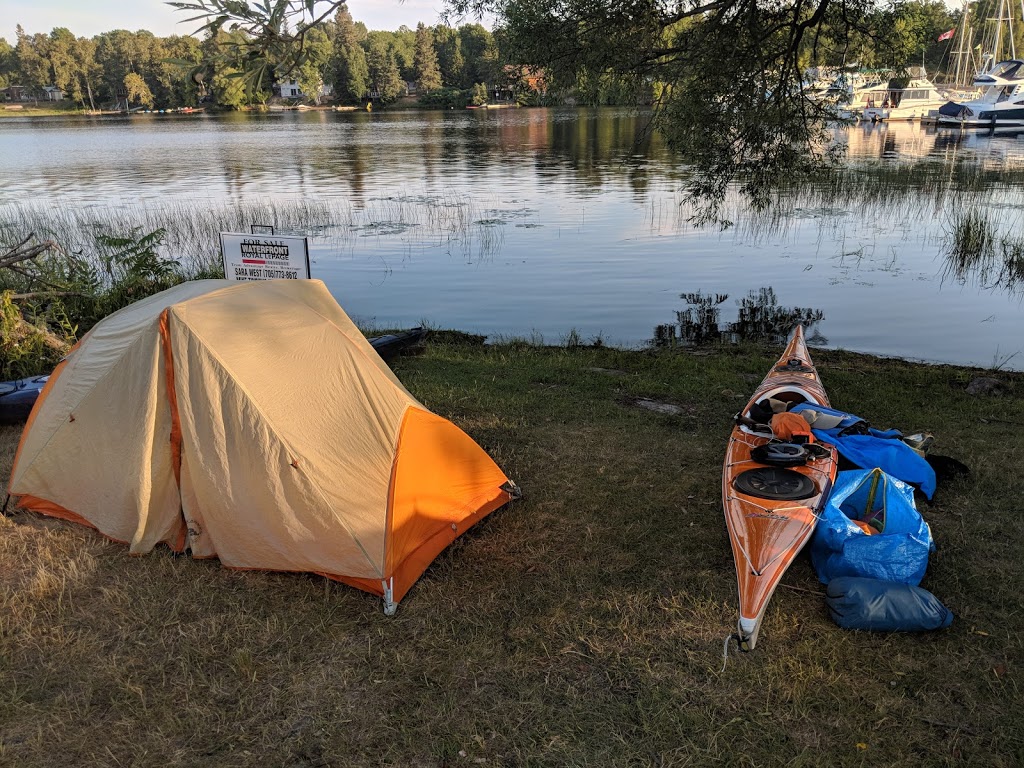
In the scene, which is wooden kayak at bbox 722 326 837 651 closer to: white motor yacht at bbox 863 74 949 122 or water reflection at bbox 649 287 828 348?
water reflection at bbox 649 287 828 348

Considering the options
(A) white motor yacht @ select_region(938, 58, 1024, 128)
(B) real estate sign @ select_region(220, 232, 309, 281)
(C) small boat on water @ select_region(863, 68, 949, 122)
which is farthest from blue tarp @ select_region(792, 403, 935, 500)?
(C) small boat on water @ select_region(863, 68, 949, 122)

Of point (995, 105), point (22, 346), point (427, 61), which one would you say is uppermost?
point (427, 61)

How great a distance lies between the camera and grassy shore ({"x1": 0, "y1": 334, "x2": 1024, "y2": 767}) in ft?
11.5

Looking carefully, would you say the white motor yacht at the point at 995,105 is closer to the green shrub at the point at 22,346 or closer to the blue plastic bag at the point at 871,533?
the blue plastic bag at the point at 871,533

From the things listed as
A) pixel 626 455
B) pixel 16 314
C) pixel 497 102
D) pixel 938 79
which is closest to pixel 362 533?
pixel 626 455

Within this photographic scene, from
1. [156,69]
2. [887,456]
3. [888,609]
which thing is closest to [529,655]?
[888,609]

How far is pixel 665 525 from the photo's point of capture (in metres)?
5.42

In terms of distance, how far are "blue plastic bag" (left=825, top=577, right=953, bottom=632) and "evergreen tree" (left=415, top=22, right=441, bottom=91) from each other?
103 metres

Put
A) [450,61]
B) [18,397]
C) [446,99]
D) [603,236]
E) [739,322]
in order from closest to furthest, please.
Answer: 1. [18,397]
2. [739,322]
3. [603,236]
4. [446,99]
5. [450,61]

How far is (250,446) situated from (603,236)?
1548 centimetres

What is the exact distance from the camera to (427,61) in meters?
97.1

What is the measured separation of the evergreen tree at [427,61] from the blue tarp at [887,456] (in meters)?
102

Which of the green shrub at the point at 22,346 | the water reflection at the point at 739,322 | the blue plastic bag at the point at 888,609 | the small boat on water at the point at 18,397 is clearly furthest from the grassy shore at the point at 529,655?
the water reflection at the point at 739,322

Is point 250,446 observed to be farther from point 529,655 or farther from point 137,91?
point 137,91
